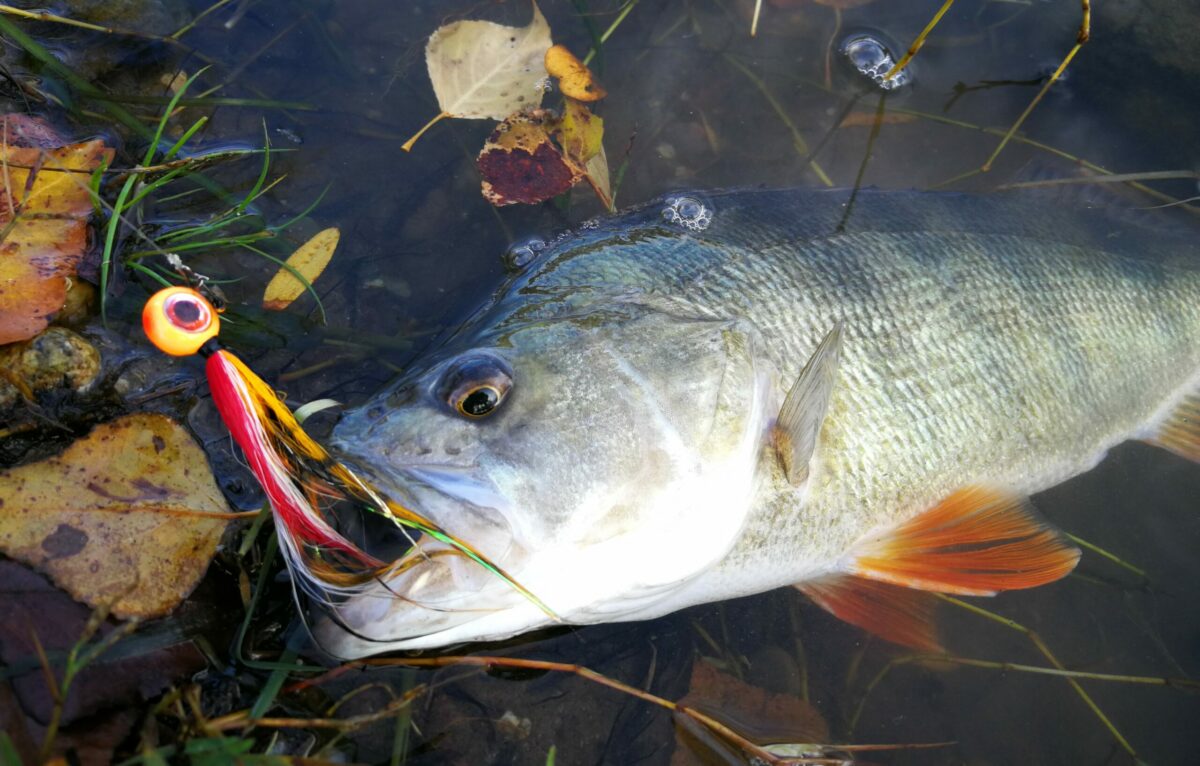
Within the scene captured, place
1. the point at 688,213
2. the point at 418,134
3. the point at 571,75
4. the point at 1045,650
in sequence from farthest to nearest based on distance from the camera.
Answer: the point at 571,75, the point at 418,134, the point at 1045,650, the point at 688,213

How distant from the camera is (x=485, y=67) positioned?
3303 mm

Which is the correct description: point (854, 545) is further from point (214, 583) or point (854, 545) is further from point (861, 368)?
point (214, 583)

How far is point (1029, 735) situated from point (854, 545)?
1.23 m

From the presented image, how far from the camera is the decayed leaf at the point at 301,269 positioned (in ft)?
9.45

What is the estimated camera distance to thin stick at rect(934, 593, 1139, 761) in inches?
117

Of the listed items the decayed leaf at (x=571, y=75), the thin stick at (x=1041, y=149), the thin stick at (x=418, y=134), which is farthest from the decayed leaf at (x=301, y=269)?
the thin stick at (x=1041, y=149)

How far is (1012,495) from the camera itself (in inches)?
106

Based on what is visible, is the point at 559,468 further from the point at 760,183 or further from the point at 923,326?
the point at 760,183

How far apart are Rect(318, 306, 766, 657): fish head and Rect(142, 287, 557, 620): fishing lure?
0.28ft

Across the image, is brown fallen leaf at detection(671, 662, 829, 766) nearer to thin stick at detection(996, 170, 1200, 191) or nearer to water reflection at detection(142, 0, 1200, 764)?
water reflection at detection(142, 0, 1200, 764)

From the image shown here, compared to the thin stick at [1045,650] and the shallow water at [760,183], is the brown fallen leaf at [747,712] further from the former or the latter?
the thin stick at [1045,650]

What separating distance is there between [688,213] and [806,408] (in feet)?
3.03

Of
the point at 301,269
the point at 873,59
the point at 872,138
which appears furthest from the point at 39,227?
the point at 873,59

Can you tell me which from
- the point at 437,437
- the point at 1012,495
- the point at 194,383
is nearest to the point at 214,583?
the point at 194,383
